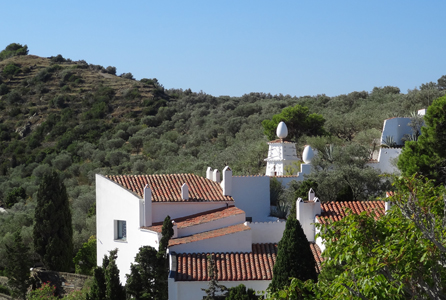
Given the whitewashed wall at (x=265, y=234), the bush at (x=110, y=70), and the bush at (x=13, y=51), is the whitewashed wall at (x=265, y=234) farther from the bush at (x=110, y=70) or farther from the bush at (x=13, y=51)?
the bush at (x=13, y=51)

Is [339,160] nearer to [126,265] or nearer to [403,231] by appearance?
[126,265]

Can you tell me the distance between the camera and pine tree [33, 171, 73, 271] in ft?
93.5

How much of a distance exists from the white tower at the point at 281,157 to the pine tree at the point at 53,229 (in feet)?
35.0

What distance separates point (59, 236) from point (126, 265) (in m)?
5.71

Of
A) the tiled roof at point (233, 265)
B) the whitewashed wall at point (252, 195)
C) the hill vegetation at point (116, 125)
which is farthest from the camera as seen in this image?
the hill vegetation at point (116, 125)

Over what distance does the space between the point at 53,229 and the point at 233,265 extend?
10938mm

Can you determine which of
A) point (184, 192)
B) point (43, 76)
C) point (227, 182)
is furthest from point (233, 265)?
point (43, 76)

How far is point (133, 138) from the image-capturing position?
61312 millimetres

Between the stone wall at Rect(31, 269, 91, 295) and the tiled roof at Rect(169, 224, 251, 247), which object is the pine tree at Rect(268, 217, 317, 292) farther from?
the stone wall at Rect(31, 269, 91, 295)

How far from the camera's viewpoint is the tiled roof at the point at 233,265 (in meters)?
20.3

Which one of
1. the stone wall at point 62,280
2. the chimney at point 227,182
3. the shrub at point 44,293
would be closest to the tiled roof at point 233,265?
the chimney at point 227,182

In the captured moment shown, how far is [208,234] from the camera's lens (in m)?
22.4

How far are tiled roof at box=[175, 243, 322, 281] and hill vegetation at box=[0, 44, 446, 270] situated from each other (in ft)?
43.2

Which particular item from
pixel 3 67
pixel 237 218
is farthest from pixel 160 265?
pixel 3 67
